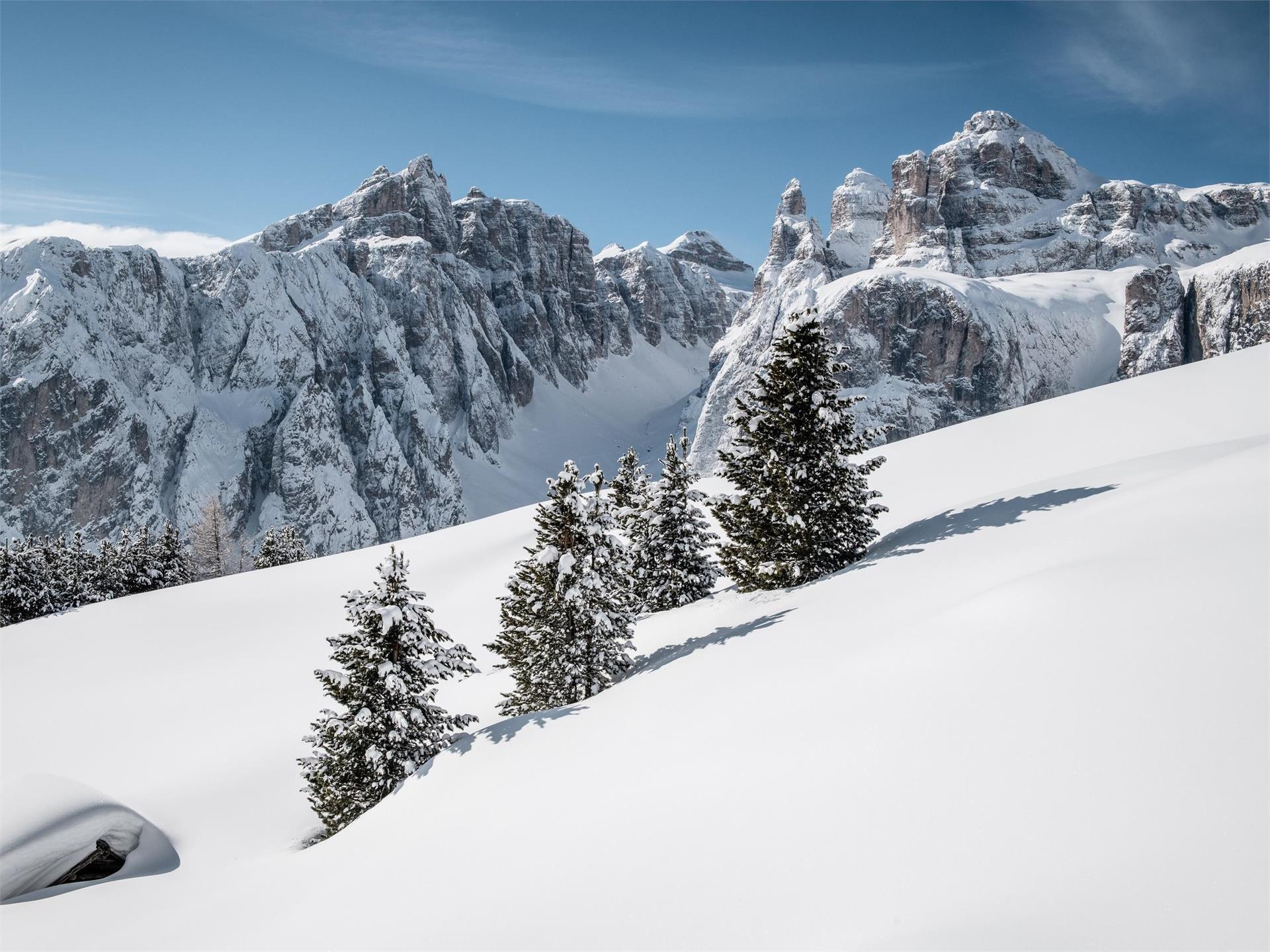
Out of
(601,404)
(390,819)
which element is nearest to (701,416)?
(601,404)

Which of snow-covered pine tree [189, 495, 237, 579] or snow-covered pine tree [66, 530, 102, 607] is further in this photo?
snow-covered pine tree [189, 495, 237, 579]

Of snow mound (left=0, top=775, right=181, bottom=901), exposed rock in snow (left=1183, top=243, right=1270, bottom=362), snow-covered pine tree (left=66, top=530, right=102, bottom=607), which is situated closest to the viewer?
snow mound (left=0, top=775, right=181, bottom=901)

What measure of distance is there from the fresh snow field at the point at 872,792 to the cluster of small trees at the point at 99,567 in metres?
21.5

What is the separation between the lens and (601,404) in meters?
178

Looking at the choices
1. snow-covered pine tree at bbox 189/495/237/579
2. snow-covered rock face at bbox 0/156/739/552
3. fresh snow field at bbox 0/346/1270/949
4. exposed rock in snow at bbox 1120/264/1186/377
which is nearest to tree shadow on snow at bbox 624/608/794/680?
fresh snow field at bbox 0/346/1270/949

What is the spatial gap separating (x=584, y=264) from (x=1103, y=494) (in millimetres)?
192232

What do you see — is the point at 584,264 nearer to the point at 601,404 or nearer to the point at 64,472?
the point at 601,404

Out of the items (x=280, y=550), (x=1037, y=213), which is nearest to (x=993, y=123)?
(x=1037, y=213)

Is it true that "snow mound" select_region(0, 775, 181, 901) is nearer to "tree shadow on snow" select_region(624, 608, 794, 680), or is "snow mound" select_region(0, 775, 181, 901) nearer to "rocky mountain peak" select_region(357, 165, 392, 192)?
"tree shadow on snow" select_region(624, 608, 794, 680)

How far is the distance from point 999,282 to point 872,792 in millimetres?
140298

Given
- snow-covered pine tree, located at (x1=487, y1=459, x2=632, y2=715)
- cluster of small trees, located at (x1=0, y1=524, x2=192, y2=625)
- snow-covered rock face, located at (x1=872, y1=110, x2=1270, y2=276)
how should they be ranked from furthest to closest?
snow-covered rock face, located at (x1=872, y1=110, x2=1270, y2=276) < cluster of small trees, located at (x1=0, y1=524, x2=192, y2=625) < snow-covered pine tree, located at (x1=487, y1=459, x2=632, y2=715)

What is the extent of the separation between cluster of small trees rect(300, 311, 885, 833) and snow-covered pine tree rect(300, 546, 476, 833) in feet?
0.09

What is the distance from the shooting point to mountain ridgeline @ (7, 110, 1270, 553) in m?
93.7

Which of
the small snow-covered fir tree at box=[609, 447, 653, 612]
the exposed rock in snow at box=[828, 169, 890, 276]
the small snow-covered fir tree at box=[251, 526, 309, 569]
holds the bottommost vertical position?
the small snow-covered fir tree at box=[609, 447, 653, 612]
